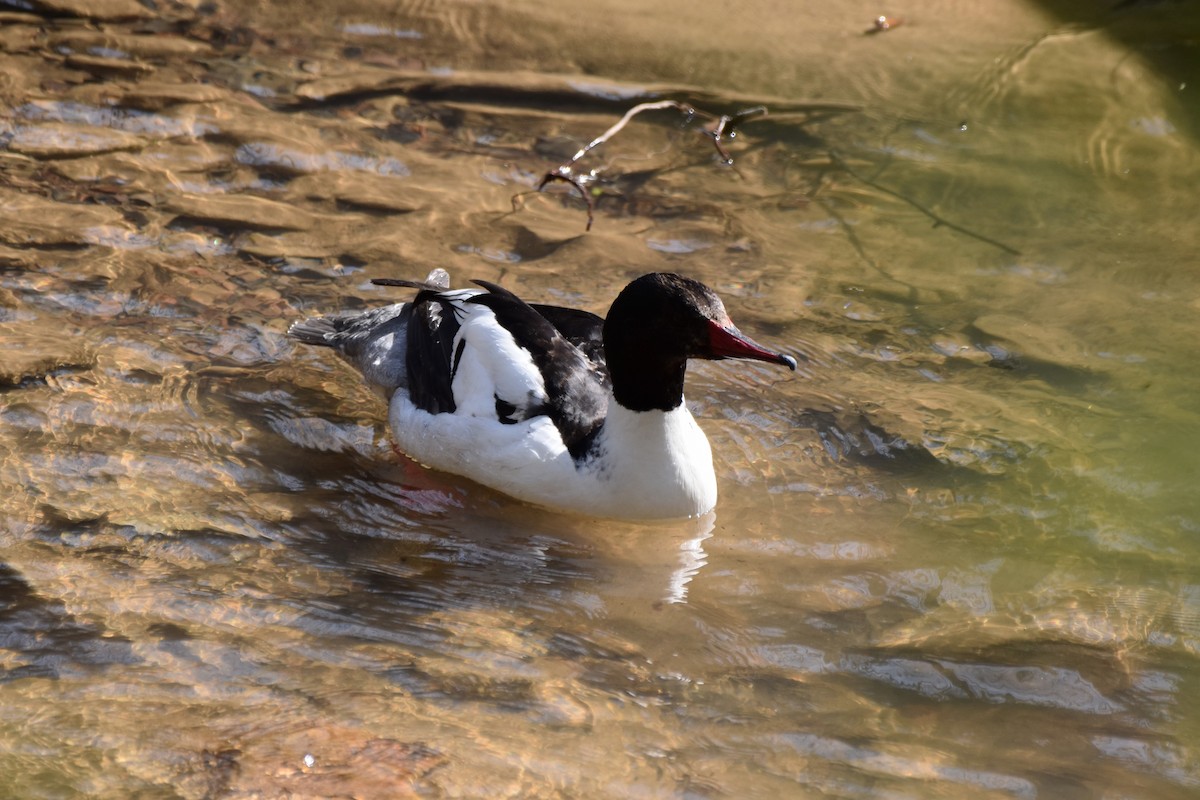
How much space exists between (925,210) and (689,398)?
2.17 m

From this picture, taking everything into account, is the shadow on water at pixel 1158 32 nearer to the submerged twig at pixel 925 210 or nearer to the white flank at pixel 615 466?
the submerged twig at pixel 925 210

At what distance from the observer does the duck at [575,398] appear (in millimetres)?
4605

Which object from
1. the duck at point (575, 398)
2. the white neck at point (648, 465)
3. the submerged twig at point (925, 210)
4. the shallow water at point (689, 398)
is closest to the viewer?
the shallow water at point (689, 398)

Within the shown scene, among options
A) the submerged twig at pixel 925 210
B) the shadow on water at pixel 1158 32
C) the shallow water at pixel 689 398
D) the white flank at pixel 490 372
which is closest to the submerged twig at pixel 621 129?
the shallow water at pixel 689 398

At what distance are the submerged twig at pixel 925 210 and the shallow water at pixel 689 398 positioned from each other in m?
0.04

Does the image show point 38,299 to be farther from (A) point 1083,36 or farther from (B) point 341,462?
(A) point 1083,36

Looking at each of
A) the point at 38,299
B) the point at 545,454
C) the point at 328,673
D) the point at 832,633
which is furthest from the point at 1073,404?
the point at 38,299

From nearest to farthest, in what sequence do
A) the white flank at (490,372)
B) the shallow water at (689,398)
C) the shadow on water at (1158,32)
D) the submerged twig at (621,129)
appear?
1. the shallow water at (689,398)
2. the white flank at (490,372)
3. the submerged twig at (621,129)
4. the shadow on water at (1158,32)

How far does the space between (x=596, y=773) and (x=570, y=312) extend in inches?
94.9

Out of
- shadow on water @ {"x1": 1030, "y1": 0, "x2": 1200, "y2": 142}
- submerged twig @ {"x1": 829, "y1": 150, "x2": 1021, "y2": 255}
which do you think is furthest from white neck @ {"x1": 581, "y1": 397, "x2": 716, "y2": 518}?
shadow on water @ {"x1": 1030, "y1": 0, "x2": 1200, "y2": 142}

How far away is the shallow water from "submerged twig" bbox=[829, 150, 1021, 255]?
0.12 ft

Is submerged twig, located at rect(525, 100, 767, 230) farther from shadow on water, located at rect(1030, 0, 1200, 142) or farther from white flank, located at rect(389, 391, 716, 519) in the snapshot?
shadow on water, located at rect(1030, 0, 1200, 142)

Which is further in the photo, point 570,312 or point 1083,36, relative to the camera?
point 1083,36

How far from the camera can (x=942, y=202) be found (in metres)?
7.02
